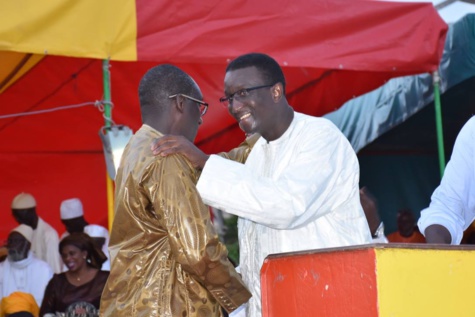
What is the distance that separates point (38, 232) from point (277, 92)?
5863mm

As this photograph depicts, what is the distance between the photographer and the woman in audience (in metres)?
6.11

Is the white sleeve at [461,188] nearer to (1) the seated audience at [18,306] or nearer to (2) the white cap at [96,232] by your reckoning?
(1) the seated audience at [18,306]

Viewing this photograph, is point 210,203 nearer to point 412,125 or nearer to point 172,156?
point 172,156

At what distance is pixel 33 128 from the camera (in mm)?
8055

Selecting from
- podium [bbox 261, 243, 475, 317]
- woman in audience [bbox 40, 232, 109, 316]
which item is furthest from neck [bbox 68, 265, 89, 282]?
podium [bbox 261, 243, 475, 317]

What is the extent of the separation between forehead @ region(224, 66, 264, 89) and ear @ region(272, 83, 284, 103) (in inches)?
2.3

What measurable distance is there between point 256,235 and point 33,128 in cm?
536

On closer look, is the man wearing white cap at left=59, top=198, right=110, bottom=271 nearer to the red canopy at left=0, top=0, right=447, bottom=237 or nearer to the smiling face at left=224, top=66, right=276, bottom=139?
the red canopy at left=0, top=0, right=447, bottom=237

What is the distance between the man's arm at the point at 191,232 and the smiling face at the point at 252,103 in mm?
304

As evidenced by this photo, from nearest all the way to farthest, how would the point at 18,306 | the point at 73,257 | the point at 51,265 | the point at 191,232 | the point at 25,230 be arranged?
the point at 191,232, the point at 18,306, the point at 73,257, the point at 25,230, the point at 51,265

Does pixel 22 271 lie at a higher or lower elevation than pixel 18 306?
higher

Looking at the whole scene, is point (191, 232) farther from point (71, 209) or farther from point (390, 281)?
point (71, 209)

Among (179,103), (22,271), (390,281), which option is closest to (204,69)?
(22,271)

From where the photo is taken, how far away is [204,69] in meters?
7.21
